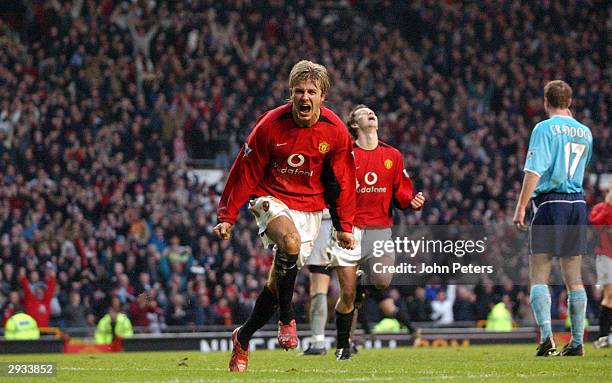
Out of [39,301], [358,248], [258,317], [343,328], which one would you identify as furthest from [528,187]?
[39,301]

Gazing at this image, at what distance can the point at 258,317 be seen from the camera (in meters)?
8.65

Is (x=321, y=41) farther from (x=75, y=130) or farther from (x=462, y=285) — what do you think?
(x=462, y=285)

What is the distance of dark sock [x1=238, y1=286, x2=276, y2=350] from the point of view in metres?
8.62

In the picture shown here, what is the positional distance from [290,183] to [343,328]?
9.27ft

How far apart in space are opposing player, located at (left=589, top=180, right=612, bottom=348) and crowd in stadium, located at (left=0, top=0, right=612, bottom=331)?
574cm

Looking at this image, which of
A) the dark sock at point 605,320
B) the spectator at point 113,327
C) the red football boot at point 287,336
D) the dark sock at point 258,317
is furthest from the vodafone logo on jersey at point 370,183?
the spectator at point 113,327

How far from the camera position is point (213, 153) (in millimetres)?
24156

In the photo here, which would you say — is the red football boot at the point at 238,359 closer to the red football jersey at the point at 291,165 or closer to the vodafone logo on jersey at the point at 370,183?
the red football jersey at the point at 291,165

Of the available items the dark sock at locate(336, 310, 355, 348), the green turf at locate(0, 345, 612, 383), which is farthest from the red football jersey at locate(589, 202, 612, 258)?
the dark sock at locate(336, 310, 355, 348)

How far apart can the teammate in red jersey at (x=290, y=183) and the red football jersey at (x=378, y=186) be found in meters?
2.92

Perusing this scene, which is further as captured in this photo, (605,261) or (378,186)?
(605,261)

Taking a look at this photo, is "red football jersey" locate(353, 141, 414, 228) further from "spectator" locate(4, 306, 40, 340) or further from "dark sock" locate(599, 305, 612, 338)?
"spectator" locate(4, 306, 40, 340)

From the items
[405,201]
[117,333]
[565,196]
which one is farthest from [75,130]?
[565,196]

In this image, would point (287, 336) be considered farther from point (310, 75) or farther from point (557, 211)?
point (557, 211)
